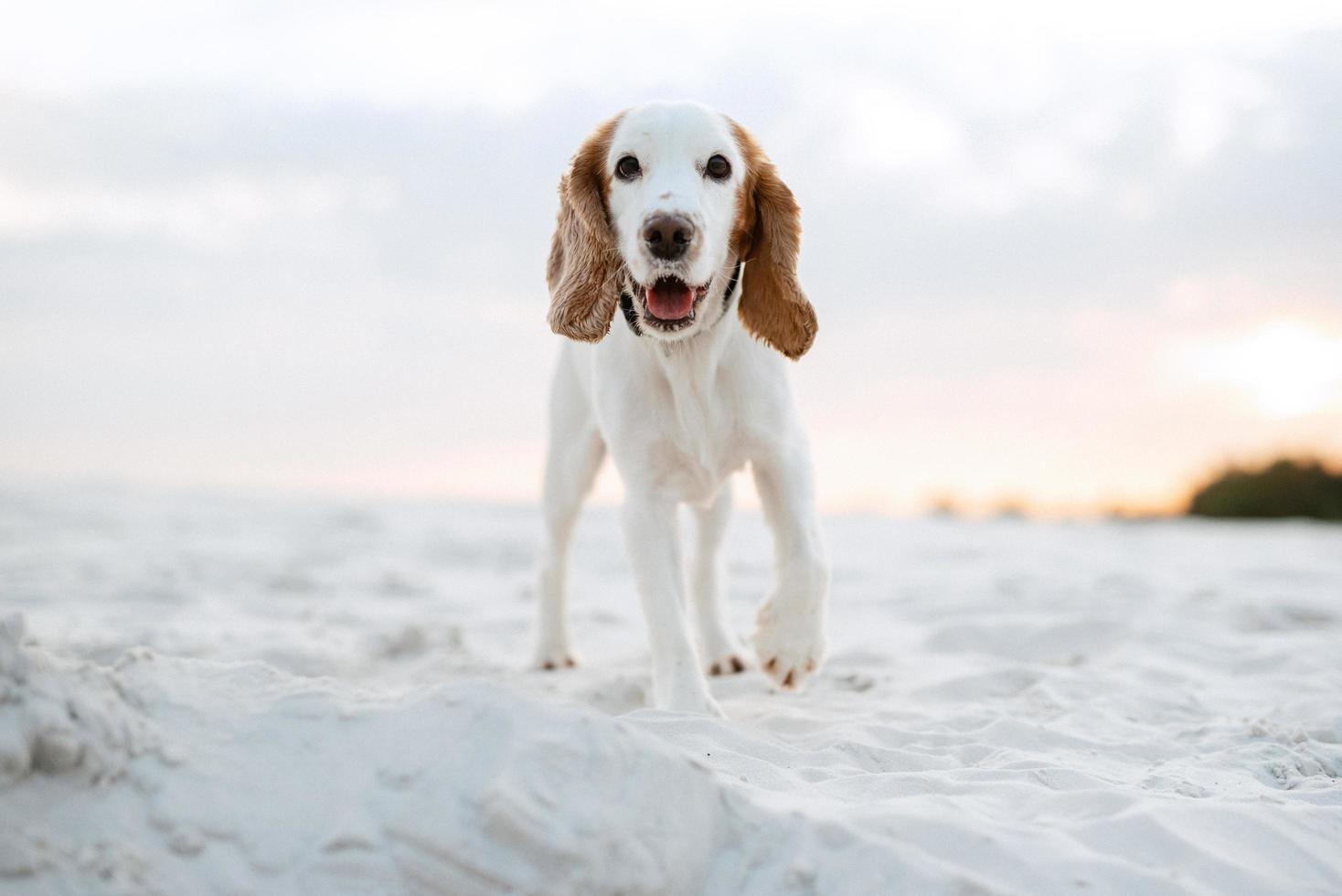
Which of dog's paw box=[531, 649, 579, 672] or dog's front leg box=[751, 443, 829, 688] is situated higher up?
dog's front leg box=[751, 443, 829, 688]

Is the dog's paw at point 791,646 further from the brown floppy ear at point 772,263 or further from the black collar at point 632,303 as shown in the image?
the black collar at point 632,303

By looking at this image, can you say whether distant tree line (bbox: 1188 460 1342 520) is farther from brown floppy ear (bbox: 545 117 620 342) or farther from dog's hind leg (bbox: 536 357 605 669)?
brown floppy ear (bbox: 545 117 620 342)

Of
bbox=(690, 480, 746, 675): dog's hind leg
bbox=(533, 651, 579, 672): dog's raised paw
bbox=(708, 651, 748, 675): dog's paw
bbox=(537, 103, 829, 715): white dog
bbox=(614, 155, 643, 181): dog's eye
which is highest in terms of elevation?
bbox=(614, 155, 643, 181): dog's eye

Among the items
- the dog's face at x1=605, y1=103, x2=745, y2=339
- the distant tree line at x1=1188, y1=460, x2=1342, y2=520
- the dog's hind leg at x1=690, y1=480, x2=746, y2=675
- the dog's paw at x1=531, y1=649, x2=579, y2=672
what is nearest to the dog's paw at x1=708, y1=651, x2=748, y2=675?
the dog's hind leg at x1=690, y1=480, x2=746, y2=675

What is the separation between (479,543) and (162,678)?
25.9 ft

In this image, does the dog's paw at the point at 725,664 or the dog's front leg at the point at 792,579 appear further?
the dog's paw at the point at 725,664

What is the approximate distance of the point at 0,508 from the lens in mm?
12398

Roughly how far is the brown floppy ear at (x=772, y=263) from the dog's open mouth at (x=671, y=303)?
399mm

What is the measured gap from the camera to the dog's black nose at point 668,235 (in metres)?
3.29

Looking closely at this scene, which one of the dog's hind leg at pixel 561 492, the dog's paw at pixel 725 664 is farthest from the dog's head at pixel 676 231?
the dog's paw at pixel 725 664

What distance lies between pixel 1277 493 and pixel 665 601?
13.6 m

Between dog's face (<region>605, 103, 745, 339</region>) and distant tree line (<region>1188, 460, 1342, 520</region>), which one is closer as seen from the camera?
dog's face (<region>605, 103, 745, 339</region>)

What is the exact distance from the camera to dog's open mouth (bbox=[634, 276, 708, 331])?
3438 mm

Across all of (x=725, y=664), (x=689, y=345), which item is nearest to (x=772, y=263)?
(x=689, y=345)
